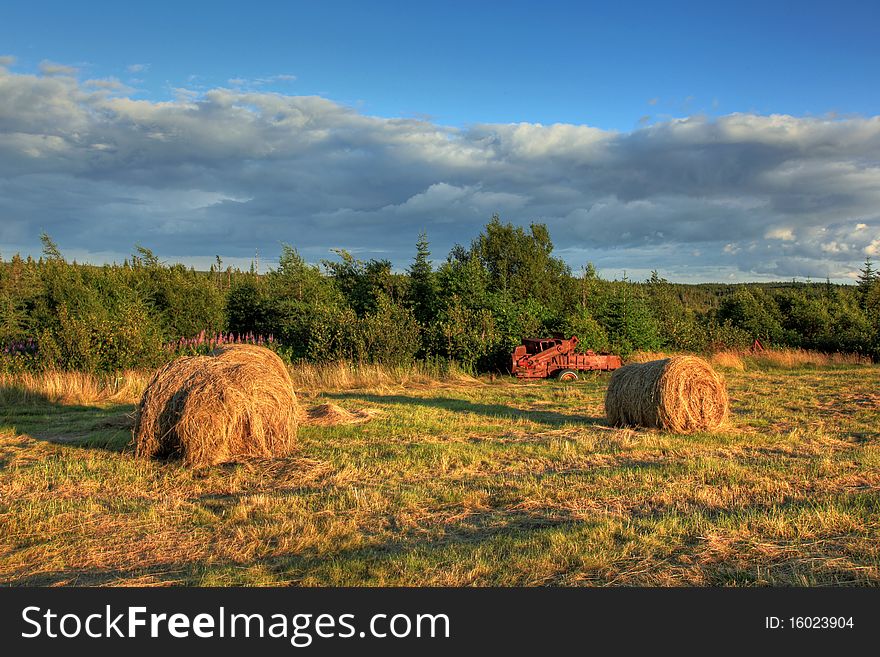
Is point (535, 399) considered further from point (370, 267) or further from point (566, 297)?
point (566, 297)

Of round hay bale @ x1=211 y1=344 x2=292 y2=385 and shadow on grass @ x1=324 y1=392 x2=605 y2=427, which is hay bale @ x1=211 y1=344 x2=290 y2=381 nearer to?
round hay bale @ x1=211 y1=344 x2=292 y2=385

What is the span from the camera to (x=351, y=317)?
71.6 feet

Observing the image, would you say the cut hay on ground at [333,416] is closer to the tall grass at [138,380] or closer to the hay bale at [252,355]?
the hay bale at [252,355]

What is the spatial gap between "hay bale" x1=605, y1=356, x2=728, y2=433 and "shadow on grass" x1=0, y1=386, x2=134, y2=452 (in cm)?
901

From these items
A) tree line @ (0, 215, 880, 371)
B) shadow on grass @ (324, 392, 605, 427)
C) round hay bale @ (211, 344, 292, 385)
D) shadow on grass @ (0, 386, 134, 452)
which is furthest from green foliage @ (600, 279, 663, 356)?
shadow on grass @ (0, 386, 134, 452)

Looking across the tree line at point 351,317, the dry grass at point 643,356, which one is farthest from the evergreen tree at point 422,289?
the dry grass at point 643,356

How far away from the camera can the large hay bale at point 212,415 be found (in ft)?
29.4

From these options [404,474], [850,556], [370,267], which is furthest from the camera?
A: [370,267]

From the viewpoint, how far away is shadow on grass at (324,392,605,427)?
42.3 feet

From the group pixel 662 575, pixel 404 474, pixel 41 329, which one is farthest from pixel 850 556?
pixel 41 329

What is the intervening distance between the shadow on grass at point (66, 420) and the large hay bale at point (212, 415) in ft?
3.45

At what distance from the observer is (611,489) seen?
24.1 ft

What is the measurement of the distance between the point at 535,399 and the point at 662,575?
1134 centimetres

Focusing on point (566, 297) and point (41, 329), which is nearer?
point (41, 329)
